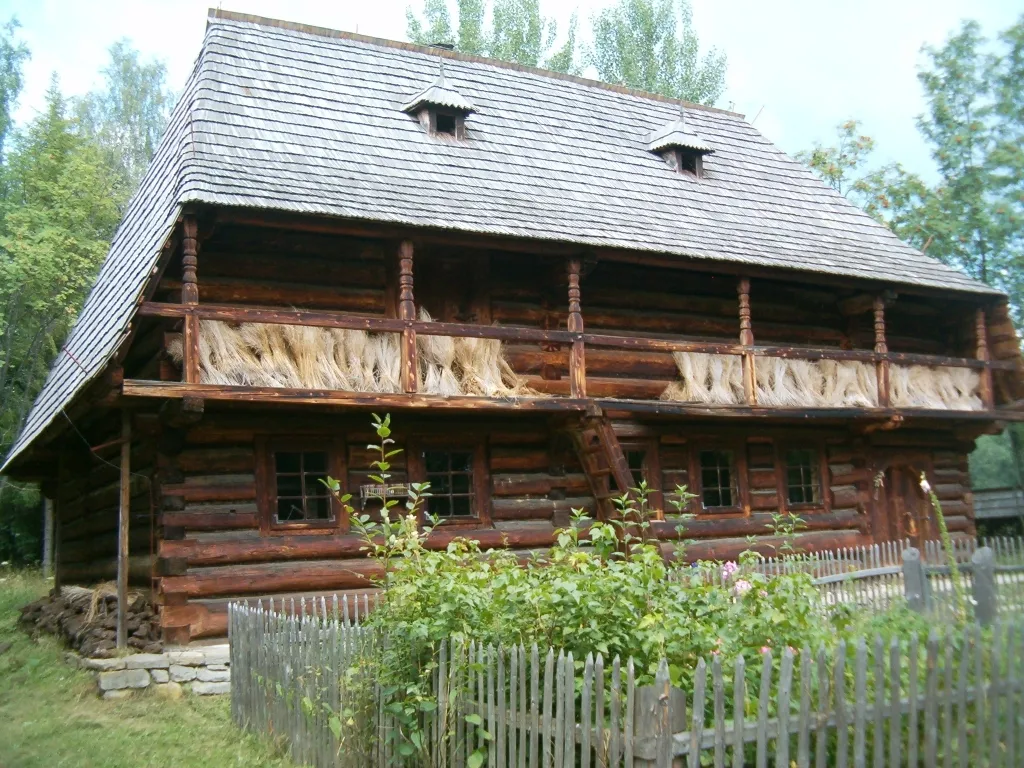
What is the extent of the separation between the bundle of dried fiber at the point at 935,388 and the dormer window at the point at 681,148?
185 inches

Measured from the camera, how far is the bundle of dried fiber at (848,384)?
16.2m

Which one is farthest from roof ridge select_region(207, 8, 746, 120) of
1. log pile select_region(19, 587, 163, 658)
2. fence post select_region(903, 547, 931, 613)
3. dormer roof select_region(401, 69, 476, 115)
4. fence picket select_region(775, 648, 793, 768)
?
fence picket select_region(775, 648, 793, 768)

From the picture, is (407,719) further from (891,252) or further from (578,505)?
(891,252)

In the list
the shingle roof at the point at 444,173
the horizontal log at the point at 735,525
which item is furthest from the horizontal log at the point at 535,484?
the shingle roof at the point at 444,173

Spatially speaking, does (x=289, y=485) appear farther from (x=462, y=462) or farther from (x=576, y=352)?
(x=576, y=352)

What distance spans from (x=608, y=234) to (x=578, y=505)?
12.1 feet

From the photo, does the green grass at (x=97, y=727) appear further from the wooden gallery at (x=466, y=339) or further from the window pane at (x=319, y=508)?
the window pane at (x=319, y=508)

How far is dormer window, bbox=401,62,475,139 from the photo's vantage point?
15992mm

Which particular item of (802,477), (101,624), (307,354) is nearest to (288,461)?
(307,354)

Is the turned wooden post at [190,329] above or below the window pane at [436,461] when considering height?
above

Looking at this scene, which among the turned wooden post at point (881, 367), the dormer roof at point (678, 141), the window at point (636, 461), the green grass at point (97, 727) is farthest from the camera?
the dormer roof at point (678, 141)

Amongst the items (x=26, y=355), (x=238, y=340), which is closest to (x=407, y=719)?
(x=238, y=340)

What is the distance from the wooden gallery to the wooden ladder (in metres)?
0.05

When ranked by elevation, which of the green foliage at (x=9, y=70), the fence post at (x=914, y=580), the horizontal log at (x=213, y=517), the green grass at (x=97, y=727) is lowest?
the green grass at (x=97, y=727)
